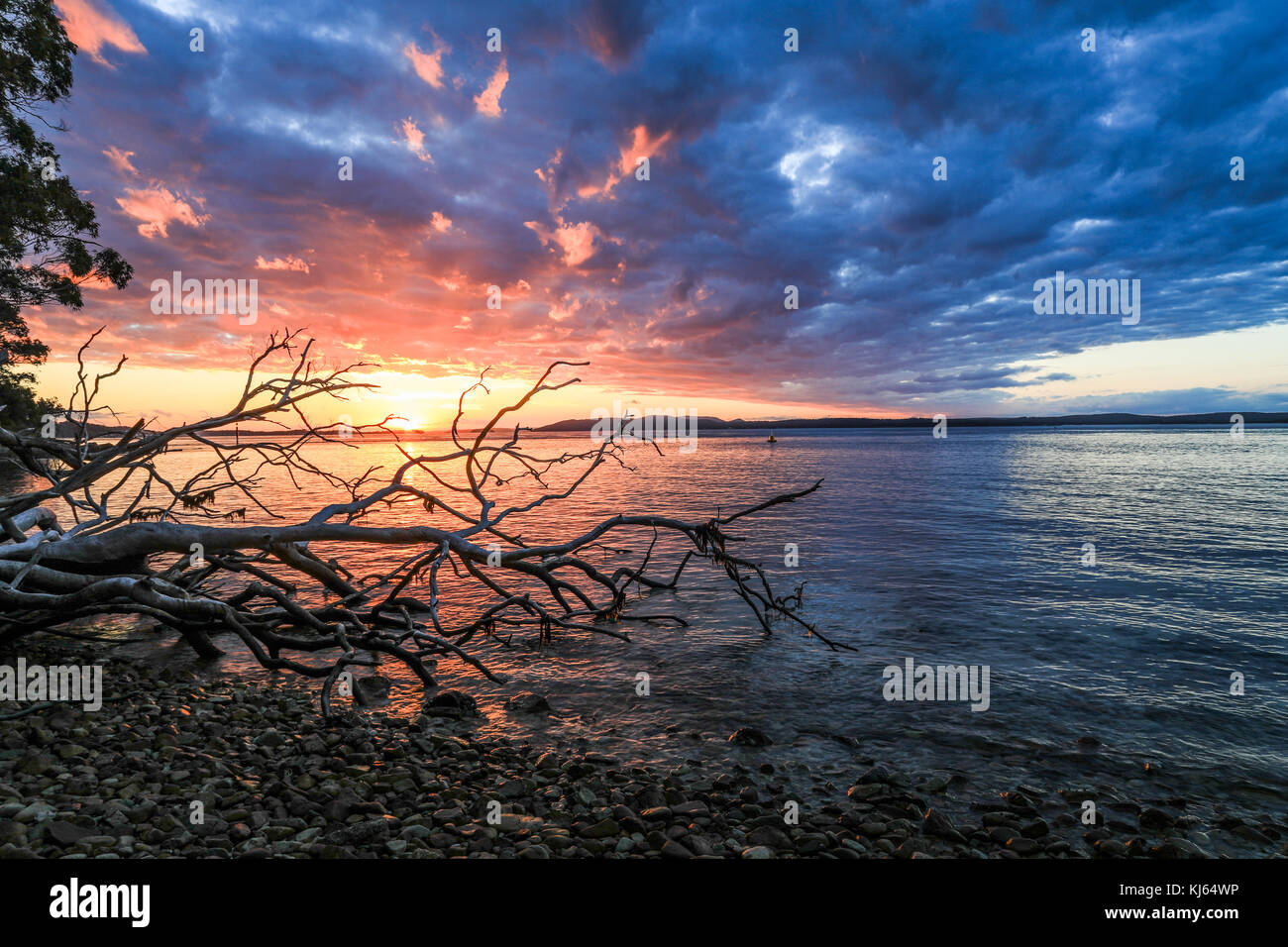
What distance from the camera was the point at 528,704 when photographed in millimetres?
7812

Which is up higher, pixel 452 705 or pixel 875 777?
pixel 452 705

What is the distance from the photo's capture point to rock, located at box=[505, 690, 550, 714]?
7713 millimetres

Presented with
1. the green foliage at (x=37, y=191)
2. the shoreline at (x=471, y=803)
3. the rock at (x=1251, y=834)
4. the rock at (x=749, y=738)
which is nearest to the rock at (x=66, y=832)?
the shoreline at (x=471, y=803)

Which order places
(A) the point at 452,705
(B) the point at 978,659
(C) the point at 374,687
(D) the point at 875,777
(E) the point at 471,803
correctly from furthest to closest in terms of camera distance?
(B) the point at 978,659
(C) the point at 374,687
(A) the point at 452,705
(D) the point at 875,777
(E) the point at 471,803

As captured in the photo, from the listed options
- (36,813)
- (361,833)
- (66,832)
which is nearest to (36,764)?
(36,813)

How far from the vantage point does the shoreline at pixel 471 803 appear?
173 inches

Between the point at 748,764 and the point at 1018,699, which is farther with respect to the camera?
the point at 1018,699

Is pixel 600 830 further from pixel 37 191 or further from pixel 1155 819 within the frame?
pixel 37 191

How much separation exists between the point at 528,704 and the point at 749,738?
2.97 meters
